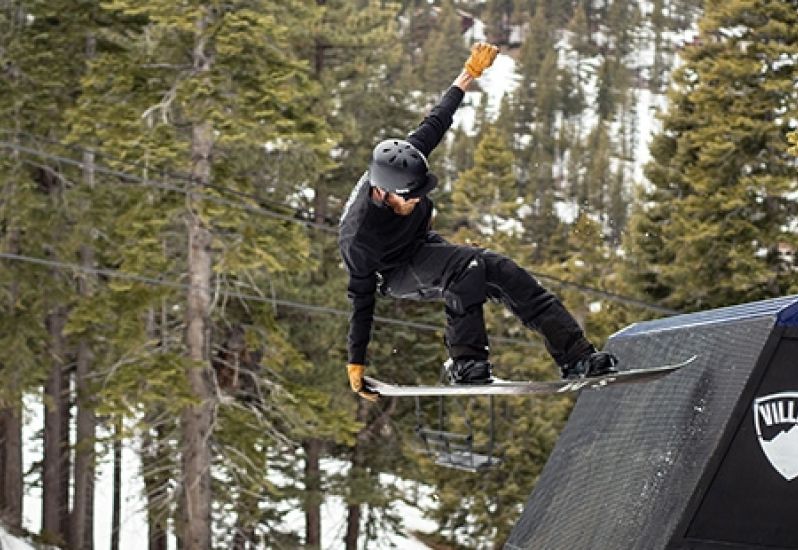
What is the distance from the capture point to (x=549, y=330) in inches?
258

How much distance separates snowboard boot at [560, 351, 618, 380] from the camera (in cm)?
650

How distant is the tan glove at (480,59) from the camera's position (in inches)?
271

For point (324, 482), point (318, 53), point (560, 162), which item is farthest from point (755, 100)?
point (560, 162)

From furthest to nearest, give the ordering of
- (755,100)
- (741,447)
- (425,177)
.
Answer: (755,100) < (425,177) < (741,447)

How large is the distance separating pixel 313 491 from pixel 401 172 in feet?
64.0

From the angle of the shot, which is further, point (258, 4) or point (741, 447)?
point (258, 4)

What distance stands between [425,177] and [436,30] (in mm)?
126205

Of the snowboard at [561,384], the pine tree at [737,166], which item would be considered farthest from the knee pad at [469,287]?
the pine tree at [737,166]

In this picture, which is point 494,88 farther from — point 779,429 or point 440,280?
point 779,429

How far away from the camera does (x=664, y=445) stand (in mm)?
6469

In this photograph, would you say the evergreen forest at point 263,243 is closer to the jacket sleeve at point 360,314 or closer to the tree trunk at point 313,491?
the tree trunk at point 313,491

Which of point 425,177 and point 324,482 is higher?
point 324,482

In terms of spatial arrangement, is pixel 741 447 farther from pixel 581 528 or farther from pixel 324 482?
pixel 324 482

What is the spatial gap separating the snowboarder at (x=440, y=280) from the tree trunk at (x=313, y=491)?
1830 cm
